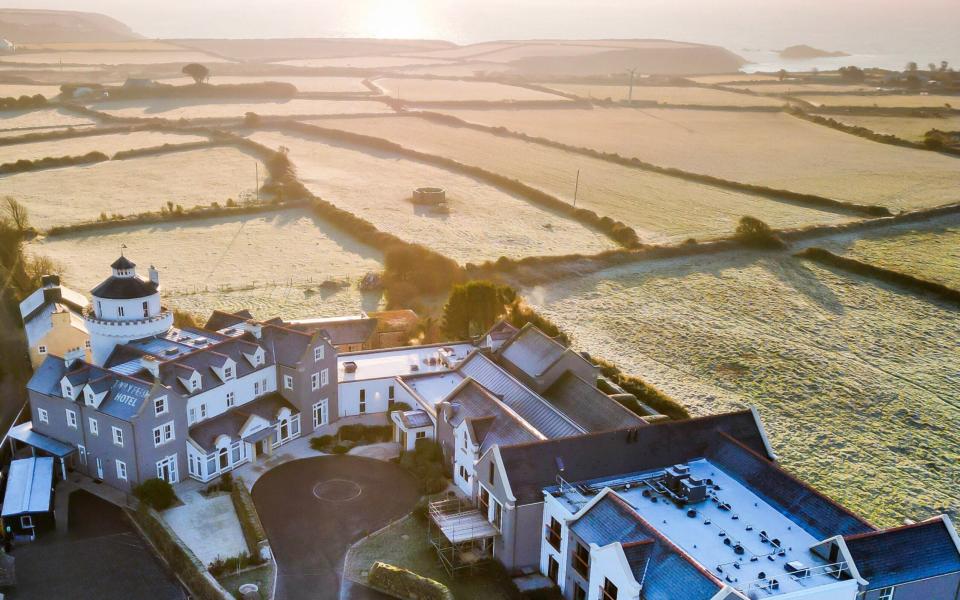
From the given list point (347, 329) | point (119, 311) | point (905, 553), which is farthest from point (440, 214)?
point (905, 553)

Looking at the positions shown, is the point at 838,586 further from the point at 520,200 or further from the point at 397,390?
the point at 520,200

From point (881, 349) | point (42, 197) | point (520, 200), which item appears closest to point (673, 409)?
point (881, 349)

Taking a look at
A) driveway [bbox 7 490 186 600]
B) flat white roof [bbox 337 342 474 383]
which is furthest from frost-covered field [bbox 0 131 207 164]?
driveway [bbox 7 490 186 600]

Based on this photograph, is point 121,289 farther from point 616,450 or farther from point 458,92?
point 458,92

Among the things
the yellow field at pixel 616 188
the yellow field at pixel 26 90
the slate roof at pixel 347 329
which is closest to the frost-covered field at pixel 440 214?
the yellow field at pixel 616 188

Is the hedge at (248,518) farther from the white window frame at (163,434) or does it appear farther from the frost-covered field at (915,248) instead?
the frost-covered field at (915,248)

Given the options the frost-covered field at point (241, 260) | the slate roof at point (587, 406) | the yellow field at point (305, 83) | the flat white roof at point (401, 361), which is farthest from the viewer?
the yellow field at point (305, 83)

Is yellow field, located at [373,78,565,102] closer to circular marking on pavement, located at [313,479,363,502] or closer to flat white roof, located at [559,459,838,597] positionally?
circular marking on pavement, located at [313,479,363,502]
